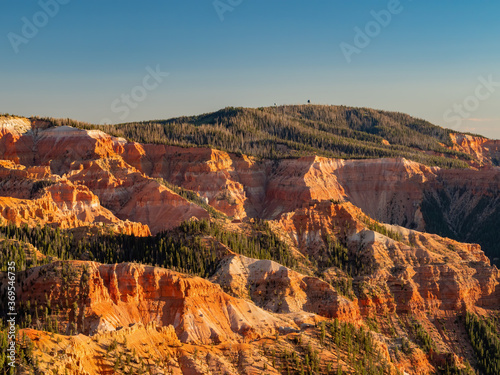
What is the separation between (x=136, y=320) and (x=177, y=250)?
100 ft

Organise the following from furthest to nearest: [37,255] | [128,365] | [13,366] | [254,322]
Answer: [37,255] < [254,322] < [128,365] < [13,366]

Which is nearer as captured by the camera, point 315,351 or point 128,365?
point 128,365

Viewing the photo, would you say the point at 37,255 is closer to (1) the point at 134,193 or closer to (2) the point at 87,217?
(2) the point at 87,217

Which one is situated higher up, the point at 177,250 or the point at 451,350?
the point at 177,250

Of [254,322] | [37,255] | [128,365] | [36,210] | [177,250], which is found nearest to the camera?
[128,365]

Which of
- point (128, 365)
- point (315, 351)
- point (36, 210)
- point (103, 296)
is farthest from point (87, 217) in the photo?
point (128, 365)

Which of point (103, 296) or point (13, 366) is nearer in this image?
point (13, 366)

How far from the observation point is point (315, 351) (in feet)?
297

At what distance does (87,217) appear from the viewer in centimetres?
17075

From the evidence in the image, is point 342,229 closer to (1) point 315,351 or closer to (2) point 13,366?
(1) point 315,351


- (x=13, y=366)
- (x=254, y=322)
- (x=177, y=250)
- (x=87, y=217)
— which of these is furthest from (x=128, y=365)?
(x=87, y=217)

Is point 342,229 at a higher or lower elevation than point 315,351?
higher

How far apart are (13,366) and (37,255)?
1984 inches

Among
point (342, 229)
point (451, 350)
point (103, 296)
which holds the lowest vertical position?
point (451, 350)
